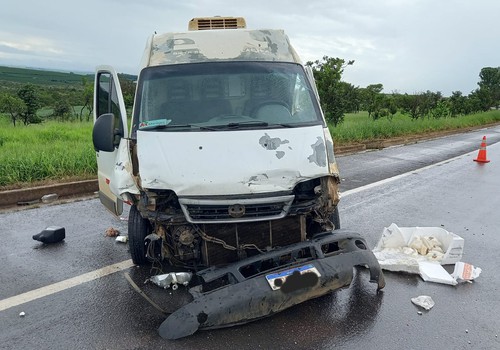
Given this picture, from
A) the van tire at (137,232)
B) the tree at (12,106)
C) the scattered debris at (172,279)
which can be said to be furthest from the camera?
the tree at (12,106)

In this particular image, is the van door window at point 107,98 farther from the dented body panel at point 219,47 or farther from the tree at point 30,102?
the tree at point 30,102

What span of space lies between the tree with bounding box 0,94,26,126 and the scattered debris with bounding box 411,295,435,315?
22.9 m

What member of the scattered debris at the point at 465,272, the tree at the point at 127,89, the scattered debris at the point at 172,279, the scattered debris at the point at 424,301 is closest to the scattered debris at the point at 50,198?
the tree at the point at 127,89

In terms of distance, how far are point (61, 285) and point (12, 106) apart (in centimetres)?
2175

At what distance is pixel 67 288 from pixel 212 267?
1.49 meters

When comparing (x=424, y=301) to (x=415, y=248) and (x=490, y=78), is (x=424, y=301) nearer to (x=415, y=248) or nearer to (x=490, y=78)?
(x=415, y=248)

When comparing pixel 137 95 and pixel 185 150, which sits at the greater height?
pixel 137 95

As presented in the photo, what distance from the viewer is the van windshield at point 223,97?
→ 428 centimetres

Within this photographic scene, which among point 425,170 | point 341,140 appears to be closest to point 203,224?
point 425,170

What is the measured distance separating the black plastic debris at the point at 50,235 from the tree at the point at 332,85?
1228 centimetres

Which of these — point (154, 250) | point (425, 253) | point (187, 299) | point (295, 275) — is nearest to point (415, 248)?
point (425, 253)

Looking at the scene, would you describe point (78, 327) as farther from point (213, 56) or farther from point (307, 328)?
point (213, 56)

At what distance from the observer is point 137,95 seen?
15.0 ft

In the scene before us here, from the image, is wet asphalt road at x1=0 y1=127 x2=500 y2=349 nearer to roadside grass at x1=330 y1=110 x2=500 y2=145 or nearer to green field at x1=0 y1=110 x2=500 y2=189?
green field at x1=0 y1=110 x2=500 y2=189
